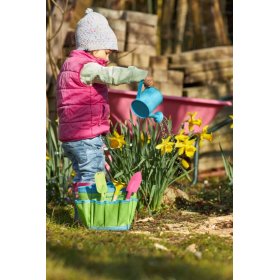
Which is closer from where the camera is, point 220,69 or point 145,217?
point 145,217

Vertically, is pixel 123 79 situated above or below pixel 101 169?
above

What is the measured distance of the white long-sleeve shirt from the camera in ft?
8.71

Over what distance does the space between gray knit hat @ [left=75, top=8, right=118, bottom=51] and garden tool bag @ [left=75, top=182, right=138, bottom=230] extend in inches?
22.2

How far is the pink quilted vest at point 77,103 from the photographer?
272 centimetres

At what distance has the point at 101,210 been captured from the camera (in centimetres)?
259

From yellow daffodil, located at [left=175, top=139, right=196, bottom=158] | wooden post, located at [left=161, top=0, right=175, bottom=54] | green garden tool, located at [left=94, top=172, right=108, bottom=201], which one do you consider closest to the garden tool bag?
green garden tool, located at [left=94, top=172, right=108, bottom=201]

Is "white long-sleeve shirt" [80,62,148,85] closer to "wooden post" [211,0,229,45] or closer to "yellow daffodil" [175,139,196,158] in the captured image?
"yellow daffodil" [175,139,196,158]

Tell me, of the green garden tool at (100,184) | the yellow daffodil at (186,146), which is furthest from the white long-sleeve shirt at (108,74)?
the yellow daffodil at (186,146)
